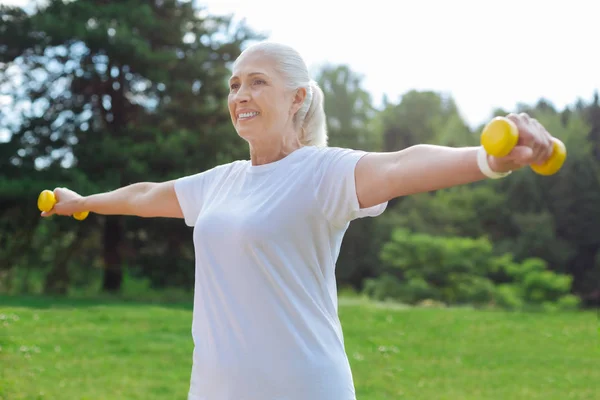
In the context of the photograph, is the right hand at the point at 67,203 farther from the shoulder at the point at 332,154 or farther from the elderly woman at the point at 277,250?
the shoulder at the point at 332,154

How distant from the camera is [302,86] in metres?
1.92

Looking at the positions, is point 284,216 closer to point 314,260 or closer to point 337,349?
point 314,260

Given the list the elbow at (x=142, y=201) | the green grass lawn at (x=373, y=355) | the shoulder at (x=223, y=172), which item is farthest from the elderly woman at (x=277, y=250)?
the green grass lawn at (x=373, y=355)

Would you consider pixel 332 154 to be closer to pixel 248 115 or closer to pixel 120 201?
pixel 248 115

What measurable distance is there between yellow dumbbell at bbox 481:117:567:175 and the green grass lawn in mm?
3837

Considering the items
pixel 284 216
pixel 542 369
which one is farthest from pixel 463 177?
pixel 542 369

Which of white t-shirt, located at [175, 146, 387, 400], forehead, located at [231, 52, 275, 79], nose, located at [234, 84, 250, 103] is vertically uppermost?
forehead, located at [231, 52, 275, 79]

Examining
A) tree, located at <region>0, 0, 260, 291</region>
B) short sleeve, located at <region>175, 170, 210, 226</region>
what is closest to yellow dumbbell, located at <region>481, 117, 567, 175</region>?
short sleeve, located at <region>175, 170, 210, 226</region>

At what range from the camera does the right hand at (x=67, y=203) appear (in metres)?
2.52

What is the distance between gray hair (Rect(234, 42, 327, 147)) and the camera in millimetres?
1867

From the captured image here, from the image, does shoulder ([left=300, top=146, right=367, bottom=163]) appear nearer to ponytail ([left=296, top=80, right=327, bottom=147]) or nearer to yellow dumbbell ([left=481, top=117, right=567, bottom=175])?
ponytail ([left=296, top=80, right=327, bottom=147])

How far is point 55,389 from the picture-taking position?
4820 mm

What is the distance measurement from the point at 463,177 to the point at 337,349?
0.63 meters

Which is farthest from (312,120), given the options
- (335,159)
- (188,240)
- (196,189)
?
(188,240)
